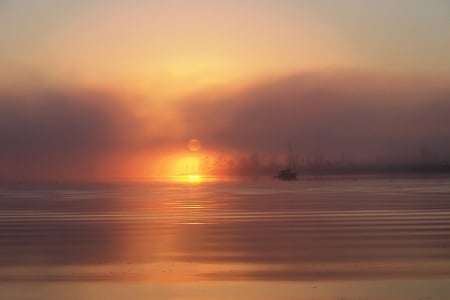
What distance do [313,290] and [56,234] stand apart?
1495 cm

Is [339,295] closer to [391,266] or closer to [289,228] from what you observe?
[391,266]

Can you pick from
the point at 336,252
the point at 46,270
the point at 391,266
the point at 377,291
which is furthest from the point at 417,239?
the point at 46,270

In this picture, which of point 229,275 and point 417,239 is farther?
point 417,239

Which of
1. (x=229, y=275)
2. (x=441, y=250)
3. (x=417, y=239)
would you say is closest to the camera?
(x=229, y=275)

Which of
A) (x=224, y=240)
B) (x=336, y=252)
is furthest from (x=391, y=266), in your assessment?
(x=224, y=240)

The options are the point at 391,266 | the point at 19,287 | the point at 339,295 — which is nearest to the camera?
the point at 339,295

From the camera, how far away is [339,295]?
41.8 ft

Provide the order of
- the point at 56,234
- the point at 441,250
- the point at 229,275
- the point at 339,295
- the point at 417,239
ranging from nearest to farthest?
the point at 339,295 → the point at 229,275 → the point at 441,250 → the point at 417,239 → the point at 56,234

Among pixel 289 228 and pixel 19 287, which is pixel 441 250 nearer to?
pixel 289 228

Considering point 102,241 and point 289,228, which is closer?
point 102,241

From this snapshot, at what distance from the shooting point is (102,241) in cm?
2277

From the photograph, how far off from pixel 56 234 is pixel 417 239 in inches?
558

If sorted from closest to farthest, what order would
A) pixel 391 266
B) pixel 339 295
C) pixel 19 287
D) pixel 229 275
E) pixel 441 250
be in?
pixel 339 295 → pixel 19 287 → pixel 229 275 → pixel 391 266 → pixel 441 250

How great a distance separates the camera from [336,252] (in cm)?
1900
